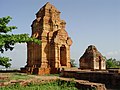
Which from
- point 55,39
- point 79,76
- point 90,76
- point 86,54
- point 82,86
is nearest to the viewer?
point 82,86

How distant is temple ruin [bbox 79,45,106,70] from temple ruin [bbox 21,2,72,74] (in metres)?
2.50

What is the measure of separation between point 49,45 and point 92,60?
15.5 feet

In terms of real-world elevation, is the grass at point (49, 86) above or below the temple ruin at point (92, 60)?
below

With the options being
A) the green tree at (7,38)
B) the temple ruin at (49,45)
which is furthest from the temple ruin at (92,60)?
the green tree at (7,38)

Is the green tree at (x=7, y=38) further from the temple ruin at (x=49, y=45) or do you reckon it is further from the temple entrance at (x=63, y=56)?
the temple entrance at (x=63, y=56)

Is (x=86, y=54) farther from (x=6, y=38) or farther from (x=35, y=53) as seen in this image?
(x=6, y=38)

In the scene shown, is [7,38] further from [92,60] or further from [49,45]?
[92,60]

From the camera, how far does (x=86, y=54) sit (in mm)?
22312

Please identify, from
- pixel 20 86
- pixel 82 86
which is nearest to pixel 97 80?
pixel 82 86

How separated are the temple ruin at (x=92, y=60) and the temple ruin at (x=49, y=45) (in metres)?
2.50

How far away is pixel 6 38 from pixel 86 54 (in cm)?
1268

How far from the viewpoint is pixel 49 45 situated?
19453 millimetres

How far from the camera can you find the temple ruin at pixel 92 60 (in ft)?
70.9

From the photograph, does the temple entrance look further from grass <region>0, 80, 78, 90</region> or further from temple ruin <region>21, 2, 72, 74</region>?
grass <region>0, 80, 78, 90</region>
